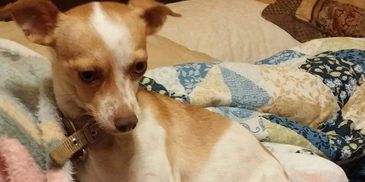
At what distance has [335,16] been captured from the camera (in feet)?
8.49

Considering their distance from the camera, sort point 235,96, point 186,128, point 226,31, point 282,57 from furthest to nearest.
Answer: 1. point 226,31
2. point 282,57
3. point 235,96
4. point 186,128

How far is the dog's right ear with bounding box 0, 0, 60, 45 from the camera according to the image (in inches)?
41.5

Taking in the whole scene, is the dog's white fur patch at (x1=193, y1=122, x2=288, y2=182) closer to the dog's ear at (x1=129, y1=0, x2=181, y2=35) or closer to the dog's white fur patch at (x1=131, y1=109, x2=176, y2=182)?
the dog's white fur patch at (x1=131, y1=109, x2=176, y2=182)

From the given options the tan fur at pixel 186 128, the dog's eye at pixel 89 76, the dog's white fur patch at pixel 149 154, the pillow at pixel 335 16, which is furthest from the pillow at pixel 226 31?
the dog's eye at pixel 89 76

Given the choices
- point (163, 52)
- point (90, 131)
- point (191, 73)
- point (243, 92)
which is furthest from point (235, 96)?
point (90, 131)

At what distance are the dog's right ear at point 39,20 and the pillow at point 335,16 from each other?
1787 mm

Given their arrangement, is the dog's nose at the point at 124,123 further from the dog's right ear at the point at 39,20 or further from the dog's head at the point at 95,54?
the dog's right ear at the point at 39,20

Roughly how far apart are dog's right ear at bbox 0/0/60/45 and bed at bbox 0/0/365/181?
0.05m

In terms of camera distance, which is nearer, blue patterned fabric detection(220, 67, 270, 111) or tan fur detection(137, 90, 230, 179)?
tan fur detection(137, 90, 230, 179)

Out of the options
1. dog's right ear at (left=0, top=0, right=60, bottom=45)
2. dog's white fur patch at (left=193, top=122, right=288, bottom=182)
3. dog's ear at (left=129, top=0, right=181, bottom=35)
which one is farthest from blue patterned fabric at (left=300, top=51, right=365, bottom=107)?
dog's right ear at (left=0, top=0, right=60, bottom=45)

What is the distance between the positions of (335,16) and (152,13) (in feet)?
5.34

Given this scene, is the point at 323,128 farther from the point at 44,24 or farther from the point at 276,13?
the point at 44,24

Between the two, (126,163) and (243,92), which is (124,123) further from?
(243,92)

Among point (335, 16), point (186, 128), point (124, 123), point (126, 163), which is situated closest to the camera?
point (124, 123)
